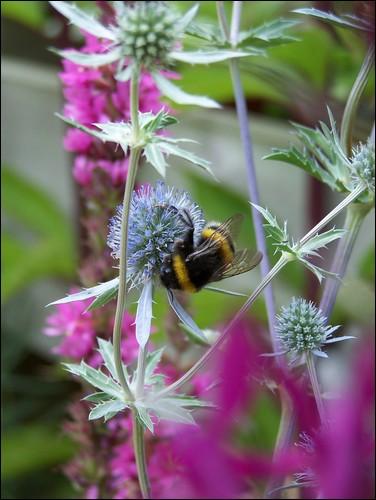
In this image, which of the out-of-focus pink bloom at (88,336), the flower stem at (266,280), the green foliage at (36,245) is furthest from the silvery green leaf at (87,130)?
the green foliage at (36,245)

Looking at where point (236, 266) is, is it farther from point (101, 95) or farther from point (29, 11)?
point (29, 11)

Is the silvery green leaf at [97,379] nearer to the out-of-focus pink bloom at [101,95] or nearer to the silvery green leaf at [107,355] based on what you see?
the silvery green leaf at [107,355]

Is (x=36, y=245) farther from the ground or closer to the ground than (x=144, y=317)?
farther from the ground

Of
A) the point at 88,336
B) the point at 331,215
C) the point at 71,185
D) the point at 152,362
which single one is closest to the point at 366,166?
the point at 331,215

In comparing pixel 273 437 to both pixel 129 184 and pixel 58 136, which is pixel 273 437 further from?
pixel 58 136

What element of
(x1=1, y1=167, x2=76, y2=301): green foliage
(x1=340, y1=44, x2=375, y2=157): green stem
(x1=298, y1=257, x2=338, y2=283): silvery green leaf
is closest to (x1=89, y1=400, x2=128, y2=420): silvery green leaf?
(x1=298, y1=257, x2=338, y2=283): silvery green leaf

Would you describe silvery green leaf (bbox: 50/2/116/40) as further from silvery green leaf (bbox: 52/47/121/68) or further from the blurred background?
the blurred background

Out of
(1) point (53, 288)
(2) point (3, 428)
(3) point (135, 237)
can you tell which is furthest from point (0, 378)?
(1) point (53, 288)
